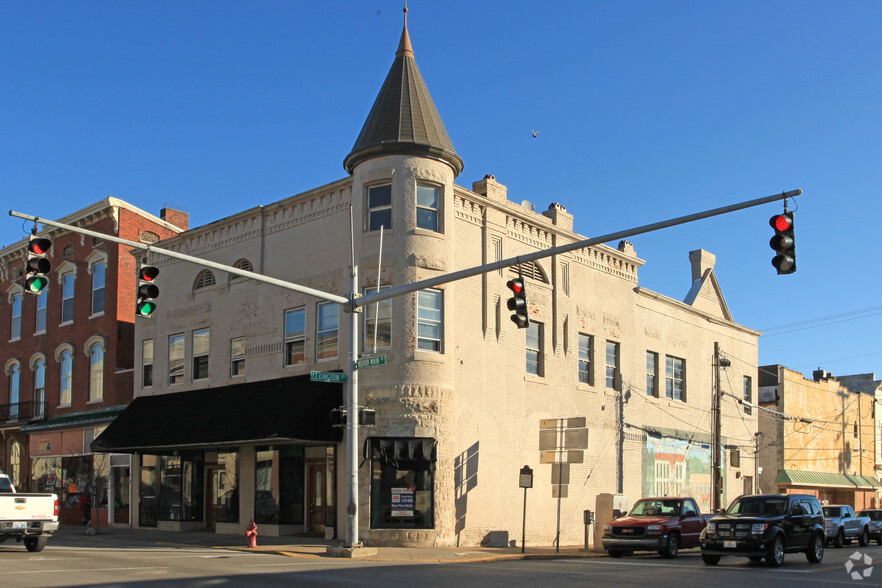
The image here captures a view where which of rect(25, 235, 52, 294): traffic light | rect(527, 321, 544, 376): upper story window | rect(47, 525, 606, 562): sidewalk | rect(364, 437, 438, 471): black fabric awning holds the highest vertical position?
rect(25, 235, 52, 294): traffic light

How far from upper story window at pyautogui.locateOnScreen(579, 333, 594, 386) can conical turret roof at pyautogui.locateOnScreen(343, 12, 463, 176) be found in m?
8.94

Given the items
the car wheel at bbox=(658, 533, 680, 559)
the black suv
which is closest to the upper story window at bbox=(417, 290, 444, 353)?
the car wheel at bbox=(658, 533, 680, 559)

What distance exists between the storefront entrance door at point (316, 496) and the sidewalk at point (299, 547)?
1.72ft

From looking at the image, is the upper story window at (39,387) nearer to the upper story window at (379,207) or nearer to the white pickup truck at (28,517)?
the white pickup truck at (28,517)

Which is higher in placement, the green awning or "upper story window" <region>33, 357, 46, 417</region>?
"upper story window" <region>33, 357, 46, 417</region>

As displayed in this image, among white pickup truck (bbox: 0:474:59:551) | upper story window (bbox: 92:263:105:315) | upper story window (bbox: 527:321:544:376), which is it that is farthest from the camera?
upper story window (bbox: 92:263:105:315)

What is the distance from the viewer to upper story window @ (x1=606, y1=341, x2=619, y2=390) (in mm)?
32875

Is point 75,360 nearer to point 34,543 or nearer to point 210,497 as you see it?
point 210,497

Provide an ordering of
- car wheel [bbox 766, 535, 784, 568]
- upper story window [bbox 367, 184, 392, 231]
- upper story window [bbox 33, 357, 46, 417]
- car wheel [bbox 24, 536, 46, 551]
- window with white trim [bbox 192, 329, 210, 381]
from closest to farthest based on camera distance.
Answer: car wheel [bbox 766, 535, 784, 568] < car wheel [bbox 24, 536, 46, 551] < upper story window [bbox 367, 184, 392, 231] < window with white trim [bbox 192, 329, 210, 381] < upper story window [bbox 33, 357, 46, 417]

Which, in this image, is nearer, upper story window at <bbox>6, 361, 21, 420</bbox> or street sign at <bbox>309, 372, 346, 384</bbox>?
street sign at <bbox>309, 372, 346, 384</bbox>

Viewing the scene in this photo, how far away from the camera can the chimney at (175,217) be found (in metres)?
39.8

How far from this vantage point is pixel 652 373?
35.7 m

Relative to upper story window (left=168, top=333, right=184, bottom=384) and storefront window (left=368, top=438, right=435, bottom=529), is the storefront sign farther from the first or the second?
upper story window (left=168, top=333, right=184, bottom=384)

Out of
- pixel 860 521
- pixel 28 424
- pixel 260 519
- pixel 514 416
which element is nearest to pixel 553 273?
→ pixel 514 416
